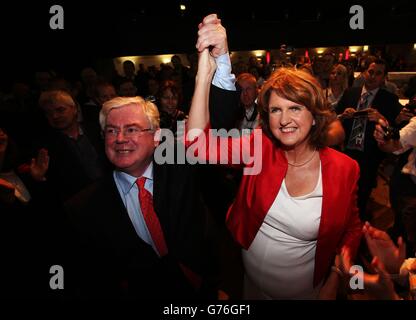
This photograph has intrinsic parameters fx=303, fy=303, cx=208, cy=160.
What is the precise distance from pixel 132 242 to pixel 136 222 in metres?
0.13

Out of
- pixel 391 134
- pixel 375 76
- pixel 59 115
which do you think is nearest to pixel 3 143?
pixel 59 115

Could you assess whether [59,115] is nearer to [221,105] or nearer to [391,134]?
[221,105]

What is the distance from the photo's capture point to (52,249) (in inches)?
68.7

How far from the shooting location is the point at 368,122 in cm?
306

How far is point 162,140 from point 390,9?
12253 millimetres

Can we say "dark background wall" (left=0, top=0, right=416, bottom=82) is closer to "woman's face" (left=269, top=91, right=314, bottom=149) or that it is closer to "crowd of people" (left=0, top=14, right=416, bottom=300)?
"crowd of people" (left=0, top=14, right=416, bottom=300)

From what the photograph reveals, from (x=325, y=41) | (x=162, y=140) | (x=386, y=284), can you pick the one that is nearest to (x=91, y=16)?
(x=162, y=140)

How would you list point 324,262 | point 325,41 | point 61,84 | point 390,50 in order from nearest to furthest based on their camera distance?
point 324,262 → point 61,84 → point 325,41 → point 390,50

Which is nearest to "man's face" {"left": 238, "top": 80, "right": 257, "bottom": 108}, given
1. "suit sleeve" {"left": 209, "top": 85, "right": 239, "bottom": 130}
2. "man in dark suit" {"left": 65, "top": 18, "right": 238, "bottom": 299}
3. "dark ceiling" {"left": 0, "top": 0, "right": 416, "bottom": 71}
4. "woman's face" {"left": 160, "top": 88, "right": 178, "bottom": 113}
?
"woman's face" {"left": 160, "top": 88, "right": 178, "bottom": 113}

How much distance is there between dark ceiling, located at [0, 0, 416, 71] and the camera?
25.2ft

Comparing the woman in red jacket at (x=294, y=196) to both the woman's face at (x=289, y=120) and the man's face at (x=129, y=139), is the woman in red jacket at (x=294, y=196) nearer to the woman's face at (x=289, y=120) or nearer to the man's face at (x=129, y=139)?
the woman's face at (x=289, y=120)

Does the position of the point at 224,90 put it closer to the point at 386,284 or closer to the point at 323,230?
the point at 323,230

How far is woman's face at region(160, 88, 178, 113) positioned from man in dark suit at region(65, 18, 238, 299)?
146 cm

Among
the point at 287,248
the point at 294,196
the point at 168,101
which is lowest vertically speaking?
the point at 287,248
